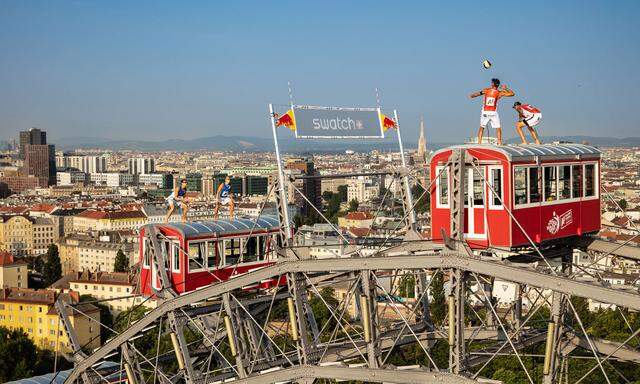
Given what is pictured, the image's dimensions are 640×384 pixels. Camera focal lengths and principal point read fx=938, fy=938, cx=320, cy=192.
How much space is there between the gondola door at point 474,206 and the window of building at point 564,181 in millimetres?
1578

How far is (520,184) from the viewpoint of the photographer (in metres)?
13.2

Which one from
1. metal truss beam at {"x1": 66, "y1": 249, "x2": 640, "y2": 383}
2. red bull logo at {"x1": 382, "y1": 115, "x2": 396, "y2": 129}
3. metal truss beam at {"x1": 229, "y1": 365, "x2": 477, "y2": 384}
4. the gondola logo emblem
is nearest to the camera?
metal truss beam at {"x1": 66, "y1": 249, "x2": 640, "y2": 383}

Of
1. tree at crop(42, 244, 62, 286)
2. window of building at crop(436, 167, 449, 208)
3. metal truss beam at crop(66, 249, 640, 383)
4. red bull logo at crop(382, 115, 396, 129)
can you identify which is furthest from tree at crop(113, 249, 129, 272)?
window of building at crop(436, 167, 449, 208)

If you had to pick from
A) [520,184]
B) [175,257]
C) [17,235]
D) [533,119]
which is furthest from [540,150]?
[17,235]

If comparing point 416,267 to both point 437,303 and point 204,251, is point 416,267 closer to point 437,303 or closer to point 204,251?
point 204,251

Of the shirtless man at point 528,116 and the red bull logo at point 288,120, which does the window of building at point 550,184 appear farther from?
the red bull logo at point 288,120

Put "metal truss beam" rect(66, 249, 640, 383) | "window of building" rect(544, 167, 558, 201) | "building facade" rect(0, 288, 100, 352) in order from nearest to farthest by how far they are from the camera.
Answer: "metal truss beam" rect(66, 249, 640, 383) < "window of building" rect(544, 167, 558, 201) < "building facade" rect(0, 288, 100, 352)

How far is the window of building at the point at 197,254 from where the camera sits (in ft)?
54.0

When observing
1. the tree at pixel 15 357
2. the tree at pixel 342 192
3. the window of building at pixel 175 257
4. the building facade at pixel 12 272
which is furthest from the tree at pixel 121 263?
the tree at pixel 342 192

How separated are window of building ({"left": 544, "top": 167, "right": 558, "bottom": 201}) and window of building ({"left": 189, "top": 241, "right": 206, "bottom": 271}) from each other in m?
6.08

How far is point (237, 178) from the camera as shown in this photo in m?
153

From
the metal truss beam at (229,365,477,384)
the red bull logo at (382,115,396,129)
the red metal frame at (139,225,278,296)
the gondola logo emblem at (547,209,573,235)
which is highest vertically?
the red bull logo at (382,115,396,129)

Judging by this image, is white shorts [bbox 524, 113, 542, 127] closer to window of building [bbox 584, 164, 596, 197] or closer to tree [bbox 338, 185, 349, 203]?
window of building [bbox 584, 164, 596, 197]

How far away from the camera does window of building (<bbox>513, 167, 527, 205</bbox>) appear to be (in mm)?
13102
